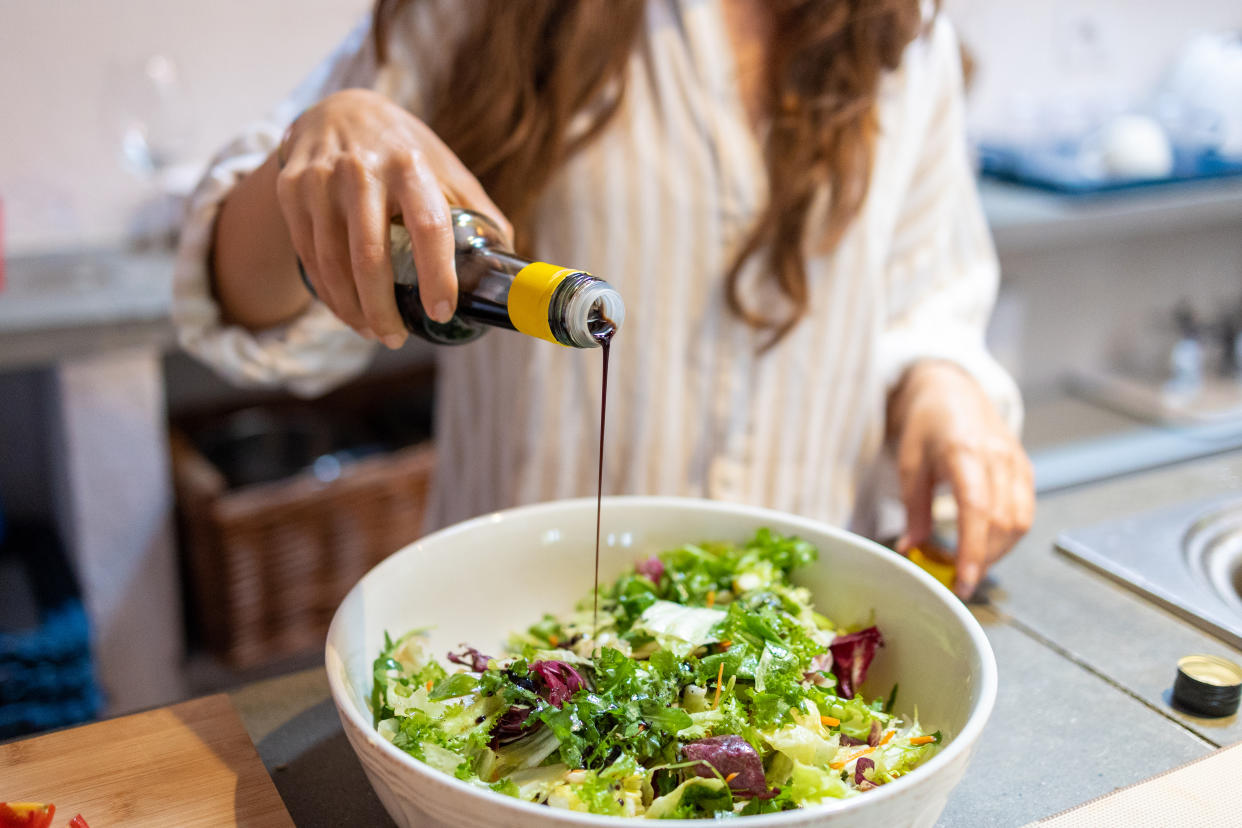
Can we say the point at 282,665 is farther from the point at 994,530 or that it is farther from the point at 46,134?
the point at 994,530

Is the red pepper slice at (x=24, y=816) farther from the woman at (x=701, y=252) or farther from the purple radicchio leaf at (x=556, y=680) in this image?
the woman at (x=701, y=252)

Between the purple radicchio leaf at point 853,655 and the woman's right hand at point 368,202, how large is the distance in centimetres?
39

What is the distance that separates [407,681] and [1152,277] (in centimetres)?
349

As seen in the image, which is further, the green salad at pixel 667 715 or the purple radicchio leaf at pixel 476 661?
the purple radicchio leaf at pixel 476 661

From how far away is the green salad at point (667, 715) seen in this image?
2.00ft

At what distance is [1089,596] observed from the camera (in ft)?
3.25

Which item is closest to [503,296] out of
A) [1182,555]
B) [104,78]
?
[1182,555]

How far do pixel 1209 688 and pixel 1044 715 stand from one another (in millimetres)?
130

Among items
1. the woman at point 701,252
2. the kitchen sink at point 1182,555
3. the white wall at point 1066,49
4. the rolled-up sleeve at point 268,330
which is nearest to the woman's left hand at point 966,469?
the woman at point 701,252

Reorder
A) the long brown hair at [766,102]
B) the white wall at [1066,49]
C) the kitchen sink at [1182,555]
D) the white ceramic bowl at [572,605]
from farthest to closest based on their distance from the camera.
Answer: the white wall at [1066,49], the long brown hair at [766,102], the kitchen sink at [1182,555], the white ceramic bowl at [572,605]

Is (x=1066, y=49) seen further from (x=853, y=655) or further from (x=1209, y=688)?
(x=853, y=655)

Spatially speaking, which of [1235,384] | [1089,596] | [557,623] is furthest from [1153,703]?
[1235,384]

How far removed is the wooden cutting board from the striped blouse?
1.38 feet

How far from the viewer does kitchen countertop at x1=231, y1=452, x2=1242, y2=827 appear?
725 mm
